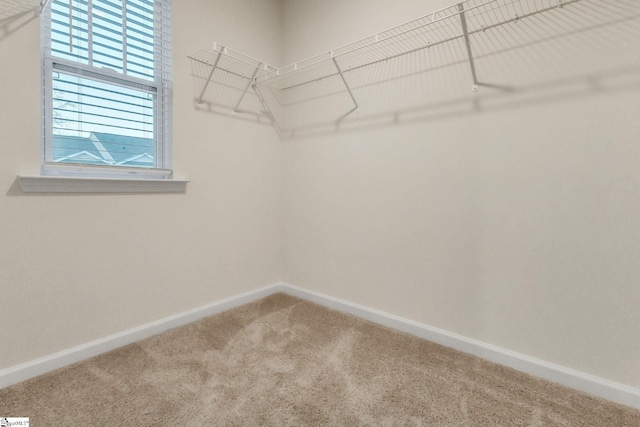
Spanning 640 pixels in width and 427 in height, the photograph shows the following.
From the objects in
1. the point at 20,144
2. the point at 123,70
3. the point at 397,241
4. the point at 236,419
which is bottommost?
the point at 236,419

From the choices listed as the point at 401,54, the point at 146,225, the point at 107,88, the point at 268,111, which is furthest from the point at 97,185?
the point at 401,54

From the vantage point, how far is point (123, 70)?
1740mm

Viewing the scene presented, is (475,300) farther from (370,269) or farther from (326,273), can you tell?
(326,273)

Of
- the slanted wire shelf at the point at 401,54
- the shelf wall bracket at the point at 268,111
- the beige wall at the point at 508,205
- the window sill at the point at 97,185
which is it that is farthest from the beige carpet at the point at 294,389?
the shelf wall bracket at the point at 268,111

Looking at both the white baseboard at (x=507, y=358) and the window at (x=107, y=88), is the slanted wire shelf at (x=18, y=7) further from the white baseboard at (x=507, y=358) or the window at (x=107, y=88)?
the white baseboard at (x=507, y=358)

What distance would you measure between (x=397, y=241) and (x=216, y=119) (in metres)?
1.51

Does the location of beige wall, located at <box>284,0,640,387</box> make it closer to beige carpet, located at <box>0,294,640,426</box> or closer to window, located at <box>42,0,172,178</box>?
beige carpet, located at <box>0,294,640,426</box>

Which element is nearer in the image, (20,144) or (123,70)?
(20,144)

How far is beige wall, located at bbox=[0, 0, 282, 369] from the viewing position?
1409 millimetres

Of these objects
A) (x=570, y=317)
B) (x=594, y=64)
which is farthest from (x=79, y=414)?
(x=594, y=64)

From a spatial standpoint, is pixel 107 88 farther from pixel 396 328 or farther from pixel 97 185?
pixel 396 328

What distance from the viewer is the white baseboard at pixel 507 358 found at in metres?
1.36

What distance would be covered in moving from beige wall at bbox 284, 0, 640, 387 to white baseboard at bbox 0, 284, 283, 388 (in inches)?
36.2

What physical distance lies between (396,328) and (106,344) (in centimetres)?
172
